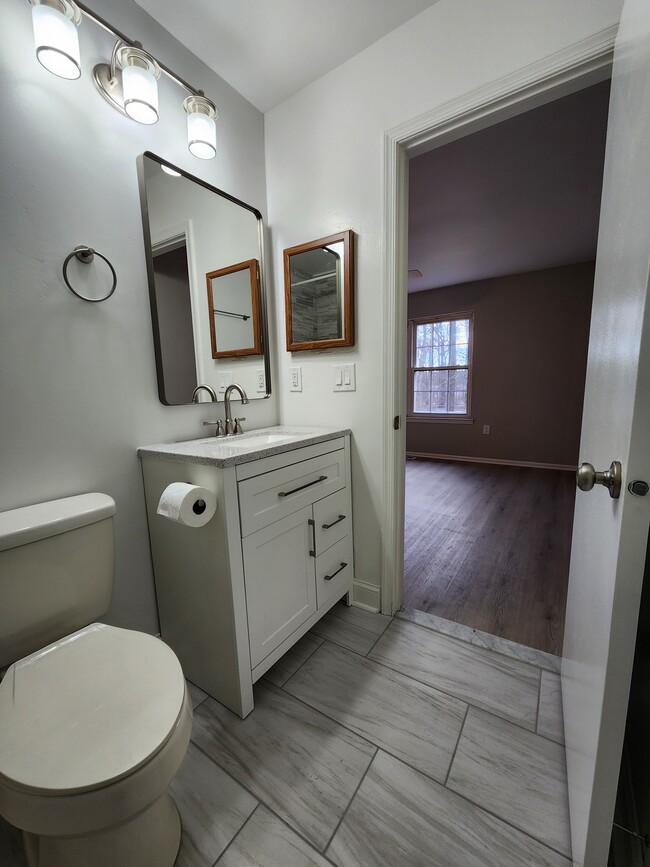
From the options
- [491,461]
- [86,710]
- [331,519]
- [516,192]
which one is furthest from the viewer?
[491,461]

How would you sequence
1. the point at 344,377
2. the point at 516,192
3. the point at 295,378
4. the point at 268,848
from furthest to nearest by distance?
1. the point at 516,192
2. the point at 295,378
3. the point at 344,377
4. the point at 268,848

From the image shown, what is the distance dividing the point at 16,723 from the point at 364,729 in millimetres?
927

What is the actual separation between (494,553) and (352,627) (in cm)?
118

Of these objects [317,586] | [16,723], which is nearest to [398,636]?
[317,586]

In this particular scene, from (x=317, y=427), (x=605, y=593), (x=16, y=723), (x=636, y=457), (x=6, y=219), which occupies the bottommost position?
(x=16, y=723)

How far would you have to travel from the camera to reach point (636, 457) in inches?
21.4

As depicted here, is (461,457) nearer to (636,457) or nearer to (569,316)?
(569,316)

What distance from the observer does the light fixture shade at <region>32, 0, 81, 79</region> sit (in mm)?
945

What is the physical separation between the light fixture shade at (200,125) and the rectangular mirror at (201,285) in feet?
0.38

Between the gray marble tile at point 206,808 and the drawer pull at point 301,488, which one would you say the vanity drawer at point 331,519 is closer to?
the drawer pull at point 301,488

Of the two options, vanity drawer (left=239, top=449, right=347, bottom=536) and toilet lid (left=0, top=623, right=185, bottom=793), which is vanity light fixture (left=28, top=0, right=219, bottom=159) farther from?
toilet lid (left=0, top=623, right=185, bottom=793)

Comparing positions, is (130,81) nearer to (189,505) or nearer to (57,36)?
(57,36)

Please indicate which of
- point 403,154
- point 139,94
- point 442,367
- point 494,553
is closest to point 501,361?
point 442,367

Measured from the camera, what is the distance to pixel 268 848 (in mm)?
834
